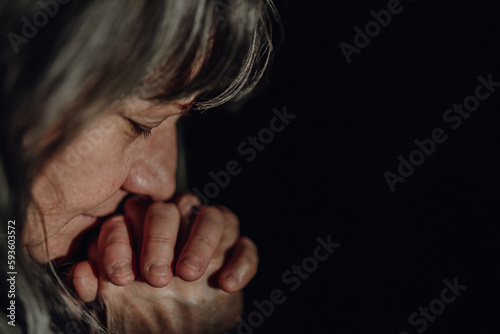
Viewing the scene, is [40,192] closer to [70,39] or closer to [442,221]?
[70,39]

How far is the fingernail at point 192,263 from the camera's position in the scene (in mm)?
828

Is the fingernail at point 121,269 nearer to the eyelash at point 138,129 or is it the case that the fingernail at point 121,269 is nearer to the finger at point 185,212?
the finger at point 185,212

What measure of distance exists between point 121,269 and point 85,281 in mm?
109

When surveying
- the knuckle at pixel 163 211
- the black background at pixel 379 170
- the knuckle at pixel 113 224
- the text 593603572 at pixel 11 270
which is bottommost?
the black background at pixel 379 170

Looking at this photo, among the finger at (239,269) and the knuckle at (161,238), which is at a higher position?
the knuckle at (161,238)

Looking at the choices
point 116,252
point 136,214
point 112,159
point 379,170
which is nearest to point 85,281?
point 116,252

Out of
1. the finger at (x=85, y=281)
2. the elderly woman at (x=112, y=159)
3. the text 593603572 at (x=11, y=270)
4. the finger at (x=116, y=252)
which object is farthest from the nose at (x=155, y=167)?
the text 593603572 at (x=11, y=270)

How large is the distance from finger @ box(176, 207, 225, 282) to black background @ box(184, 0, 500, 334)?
209mm

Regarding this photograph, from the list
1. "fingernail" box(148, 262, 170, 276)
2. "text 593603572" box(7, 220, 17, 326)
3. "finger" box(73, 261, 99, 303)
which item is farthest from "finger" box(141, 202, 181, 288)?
"text 593603572" box(7, 220, 17, 326)

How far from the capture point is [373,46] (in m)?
0.85

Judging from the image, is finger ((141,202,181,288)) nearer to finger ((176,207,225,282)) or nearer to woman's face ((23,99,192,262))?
finger ((176,207,225,282))

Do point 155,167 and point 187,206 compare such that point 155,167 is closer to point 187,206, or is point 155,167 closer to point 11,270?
point 187,206

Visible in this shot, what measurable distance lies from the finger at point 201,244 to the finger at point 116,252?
0.36ft

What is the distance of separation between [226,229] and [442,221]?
1.83ft
